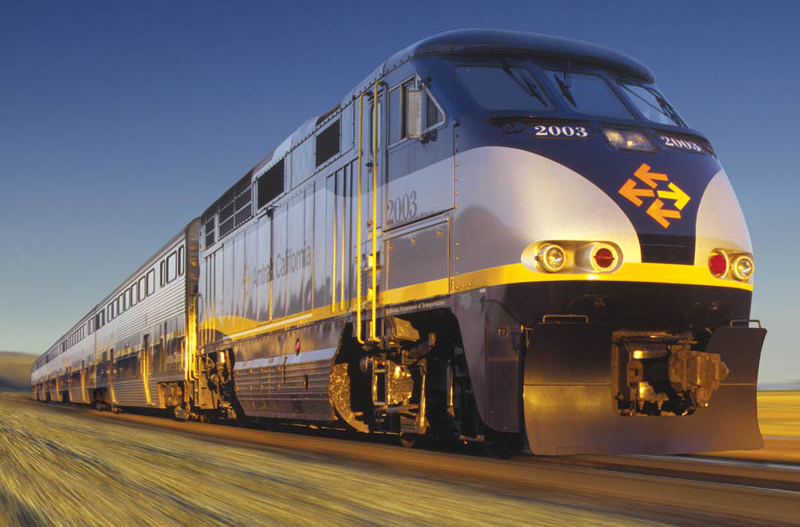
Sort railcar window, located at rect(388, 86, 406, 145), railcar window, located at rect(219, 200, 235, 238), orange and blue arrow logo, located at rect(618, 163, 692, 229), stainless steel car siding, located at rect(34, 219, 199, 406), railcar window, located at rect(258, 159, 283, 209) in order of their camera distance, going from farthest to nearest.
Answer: stainless steel car siding, located at rect(34, 219, 199, 406)
railcar window, located at rect(219, 200, 235, 238)
railcar window, located at rect(258, 159, 283, 209)
railcar window, located at rect(388, 86, 406, 145)
orange and blue arrow logo, located at rect(618, 163, 692, 229)

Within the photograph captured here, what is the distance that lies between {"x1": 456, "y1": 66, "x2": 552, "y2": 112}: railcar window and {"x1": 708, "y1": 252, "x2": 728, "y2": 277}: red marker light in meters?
1.83

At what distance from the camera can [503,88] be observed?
24.8ft

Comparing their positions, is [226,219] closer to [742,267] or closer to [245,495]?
[742,267]

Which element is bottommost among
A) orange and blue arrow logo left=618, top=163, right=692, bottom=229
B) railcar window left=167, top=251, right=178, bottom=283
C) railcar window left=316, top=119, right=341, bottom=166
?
orange and blue arrow logo left=618, top=163, right=692, bottom=229

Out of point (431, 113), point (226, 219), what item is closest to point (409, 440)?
point (431, 113)

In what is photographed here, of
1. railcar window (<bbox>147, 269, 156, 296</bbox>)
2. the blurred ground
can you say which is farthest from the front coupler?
railcar window (<bbox>147, 269, 156, 296</bbox>)

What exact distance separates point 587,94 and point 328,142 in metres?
3.70

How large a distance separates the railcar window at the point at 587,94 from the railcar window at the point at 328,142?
122 inches

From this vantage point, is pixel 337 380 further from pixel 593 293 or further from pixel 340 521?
pixel 340 521

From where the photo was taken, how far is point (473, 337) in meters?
6.92

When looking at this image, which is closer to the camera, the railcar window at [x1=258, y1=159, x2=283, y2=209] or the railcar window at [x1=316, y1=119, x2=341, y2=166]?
the railcar window at [x1=316, y1=119, x2=341, y2=166]

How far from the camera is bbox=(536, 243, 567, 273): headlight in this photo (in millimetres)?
6508

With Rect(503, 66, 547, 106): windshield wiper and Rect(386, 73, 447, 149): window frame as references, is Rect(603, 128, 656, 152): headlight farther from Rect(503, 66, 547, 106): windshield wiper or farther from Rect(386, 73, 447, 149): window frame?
Rect(386, 73, 447, 149): window frame

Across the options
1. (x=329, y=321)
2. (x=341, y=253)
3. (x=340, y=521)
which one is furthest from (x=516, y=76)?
(x=340, y=521)
